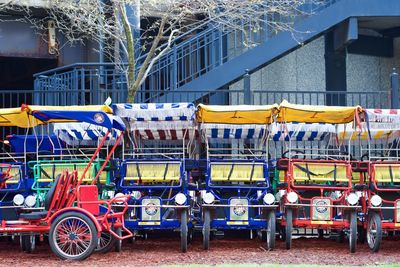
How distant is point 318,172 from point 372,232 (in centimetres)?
139

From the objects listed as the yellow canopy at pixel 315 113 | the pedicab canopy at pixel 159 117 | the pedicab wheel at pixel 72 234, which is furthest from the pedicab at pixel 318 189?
the pedicab wheel at pixel 72 234

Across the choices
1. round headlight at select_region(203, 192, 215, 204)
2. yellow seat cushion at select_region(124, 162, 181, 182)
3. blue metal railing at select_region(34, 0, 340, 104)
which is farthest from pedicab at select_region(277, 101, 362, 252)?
blue metal railing at select_region(34, 0, 340, 104)

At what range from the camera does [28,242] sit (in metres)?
12.8

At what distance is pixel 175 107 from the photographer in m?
13.4

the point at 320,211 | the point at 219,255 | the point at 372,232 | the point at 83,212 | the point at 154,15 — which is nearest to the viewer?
the point at 83,212

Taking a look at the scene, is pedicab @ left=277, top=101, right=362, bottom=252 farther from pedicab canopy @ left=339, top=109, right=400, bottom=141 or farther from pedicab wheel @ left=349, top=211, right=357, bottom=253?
pedicab canopy @ left=339, top=109, right=400, bottom=141

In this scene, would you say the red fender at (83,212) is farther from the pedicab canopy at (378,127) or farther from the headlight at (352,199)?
the pedicab canopy at (378,127)

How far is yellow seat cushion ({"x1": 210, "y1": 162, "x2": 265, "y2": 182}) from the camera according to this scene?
1321cm

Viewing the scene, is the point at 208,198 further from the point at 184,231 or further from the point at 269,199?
the point at 269,199

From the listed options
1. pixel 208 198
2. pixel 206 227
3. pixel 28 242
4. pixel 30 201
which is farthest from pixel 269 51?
pixel 28 242

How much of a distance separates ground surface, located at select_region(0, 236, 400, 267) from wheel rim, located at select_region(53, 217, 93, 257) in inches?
9.5

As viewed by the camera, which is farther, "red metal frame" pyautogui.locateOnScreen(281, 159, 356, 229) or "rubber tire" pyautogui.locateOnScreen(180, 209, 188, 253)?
"red metal frame" pyautogui.locateOnScreen(281, 159, 356, 229)

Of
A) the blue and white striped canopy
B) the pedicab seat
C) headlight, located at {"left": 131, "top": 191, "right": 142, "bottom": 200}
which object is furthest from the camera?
the blue and white striped canopy

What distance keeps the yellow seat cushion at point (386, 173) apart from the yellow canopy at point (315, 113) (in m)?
1.05
